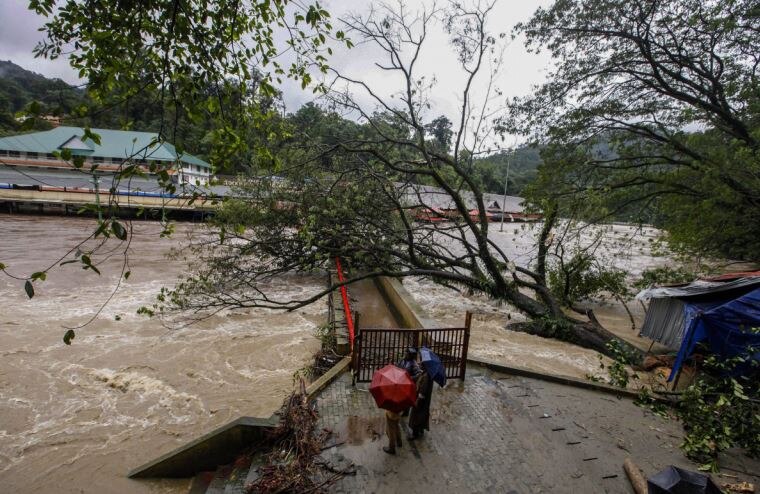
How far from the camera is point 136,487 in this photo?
5.41 m

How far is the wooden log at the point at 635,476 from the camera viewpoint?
4594 mm

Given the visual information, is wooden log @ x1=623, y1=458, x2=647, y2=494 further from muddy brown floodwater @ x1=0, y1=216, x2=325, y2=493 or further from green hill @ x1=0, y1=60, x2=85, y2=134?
green hill @ x1=0, y1=60, x2=85, y2=134

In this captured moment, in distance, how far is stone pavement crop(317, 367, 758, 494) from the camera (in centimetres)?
465

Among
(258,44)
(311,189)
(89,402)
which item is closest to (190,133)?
(311,189)

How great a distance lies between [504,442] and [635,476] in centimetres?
151

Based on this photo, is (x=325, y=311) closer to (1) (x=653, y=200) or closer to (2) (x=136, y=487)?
(2) (x=136, y=487)

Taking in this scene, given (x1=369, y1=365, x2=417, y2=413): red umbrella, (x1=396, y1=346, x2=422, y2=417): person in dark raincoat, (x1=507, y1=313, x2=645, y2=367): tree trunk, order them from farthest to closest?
(x1=507, y1=313, x2=645, y2=367): tree trunk → (x1=396, y1=346, x2=422, y2=417): person in dark raincoat → (x1=369, y1=365, x2=417, y2=413): red umbrella

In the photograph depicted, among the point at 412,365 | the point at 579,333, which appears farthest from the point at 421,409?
the point at 579,333

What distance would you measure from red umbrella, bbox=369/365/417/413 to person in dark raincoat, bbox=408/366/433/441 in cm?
32

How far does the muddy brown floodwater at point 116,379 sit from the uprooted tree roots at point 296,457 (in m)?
1.66

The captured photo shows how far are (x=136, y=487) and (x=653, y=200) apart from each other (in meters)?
15.1

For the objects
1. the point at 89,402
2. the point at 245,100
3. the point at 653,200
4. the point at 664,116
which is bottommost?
the point at 89,402

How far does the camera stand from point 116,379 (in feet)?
28.0

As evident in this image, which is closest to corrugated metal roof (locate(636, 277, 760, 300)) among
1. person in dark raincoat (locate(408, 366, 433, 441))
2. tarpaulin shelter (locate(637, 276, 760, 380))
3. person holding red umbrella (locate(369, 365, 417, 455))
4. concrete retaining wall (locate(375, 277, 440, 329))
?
tarpaulin shelter (locate(637, 276, 760, 380))
